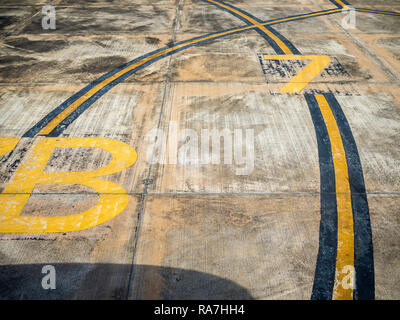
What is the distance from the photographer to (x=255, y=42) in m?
8.01

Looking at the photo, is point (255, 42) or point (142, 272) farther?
point (255, 42)

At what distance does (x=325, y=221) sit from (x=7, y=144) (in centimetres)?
495

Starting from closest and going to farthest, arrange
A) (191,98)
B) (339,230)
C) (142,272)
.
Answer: (142,272) → (339,230) → (191,98)

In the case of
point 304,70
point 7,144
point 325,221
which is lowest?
point 325,221

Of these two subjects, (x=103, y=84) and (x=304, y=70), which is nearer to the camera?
(x=103, y=84)

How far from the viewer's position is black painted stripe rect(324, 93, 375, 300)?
3.18 meters

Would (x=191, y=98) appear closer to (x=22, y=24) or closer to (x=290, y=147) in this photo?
(x=290, y=147)

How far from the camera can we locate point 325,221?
382cm

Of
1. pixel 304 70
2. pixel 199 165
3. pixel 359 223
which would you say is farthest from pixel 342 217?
pixel 304 70

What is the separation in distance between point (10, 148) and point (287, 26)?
7842 millimetres

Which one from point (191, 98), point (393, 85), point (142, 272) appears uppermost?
point (393, 85)

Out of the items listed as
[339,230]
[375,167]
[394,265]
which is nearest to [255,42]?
[375,167]

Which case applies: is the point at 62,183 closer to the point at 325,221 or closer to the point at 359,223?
the point at 325,221

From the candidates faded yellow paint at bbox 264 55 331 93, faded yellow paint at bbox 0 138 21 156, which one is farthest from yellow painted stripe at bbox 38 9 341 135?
faded yellow paint at bbox 264 55 331 93
